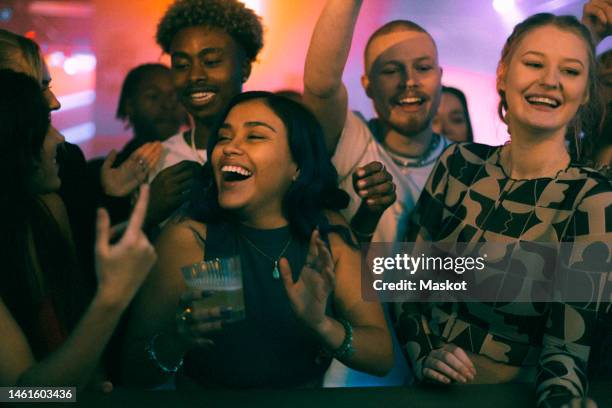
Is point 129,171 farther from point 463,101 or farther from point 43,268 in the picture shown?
point 463,101

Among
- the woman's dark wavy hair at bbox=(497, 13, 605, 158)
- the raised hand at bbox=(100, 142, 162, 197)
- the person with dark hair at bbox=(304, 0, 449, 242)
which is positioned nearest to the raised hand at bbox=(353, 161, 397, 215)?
the person with dark hair at bbox=(304, 0, 449, 242)

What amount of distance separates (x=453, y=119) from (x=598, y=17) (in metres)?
0.39

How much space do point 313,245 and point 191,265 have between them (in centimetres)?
26

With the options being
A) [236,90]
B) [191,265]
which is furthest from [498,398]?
[236,90]

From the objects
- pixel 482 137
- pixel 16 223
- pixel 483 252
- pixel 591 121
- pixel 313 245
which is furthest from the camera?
pixel 482 137

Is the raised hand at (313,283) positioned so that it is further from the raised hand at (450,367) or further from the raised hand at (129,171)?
the raised hand at (129,171)

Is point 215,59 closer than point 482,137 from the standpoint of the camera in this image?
Yes

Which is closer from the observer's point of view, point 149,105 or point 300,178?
point 300,178

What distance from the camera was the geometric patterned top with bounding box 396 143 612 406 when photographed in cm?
124

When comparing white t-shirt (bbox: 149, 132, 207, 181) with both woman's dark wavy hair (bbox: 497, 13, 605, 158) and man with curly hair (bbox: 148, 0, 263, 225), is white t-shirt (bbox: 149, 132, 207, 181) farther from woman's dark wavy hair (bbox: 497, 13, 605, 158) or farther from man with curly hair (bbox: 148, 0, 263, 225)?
woman's dark wavy hair (bbox: 497, 13, 605, 158)

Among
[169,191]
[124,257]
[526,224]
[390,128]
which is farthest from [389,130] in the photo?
[124,257]

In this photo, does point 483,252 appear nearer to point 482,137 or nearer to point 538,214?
point 538,214

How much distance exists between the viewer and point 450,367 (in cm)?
126

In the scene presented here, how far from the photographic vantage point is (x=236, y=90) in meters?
1.56
